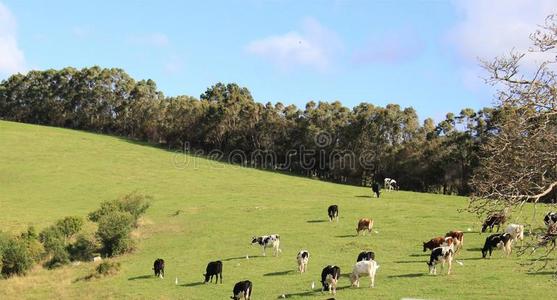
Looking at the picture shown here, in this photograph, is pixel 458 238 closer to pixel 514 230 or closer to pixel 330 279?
pixel 514 230

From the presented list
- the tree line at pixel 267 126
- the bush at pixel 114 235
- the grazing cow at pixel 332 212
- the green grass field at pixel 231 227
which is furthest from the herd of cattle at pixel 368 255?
the tree line at pixel 267 126

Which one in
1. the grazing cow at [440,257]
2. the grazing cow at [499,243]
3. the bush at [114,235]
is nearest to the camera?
the grazing cow at [440,257]

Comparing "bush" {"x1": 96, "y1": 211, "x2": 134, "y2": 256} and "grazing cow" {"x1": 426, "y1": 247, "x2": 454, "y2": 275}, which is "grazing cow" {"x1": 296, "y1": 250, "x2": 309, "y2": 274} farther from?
"bush" {"x1": 96, "y1": 211, "x2": 134, "y2": 256}

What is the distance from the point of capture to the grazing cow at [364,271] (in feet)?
77.7

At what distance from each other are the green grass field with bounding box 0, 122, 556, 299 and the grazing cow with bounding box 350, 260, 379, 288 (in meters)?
0.44

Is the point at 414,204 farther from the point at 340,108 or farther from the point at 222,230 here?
the point at 340,108

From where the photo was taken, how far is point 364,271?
23.9 meters

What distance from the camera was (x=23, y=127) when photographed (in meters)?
101

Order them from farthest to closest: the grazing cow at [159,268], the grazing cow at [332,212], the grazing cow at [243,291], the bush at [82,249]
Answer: the grazing cow at [332,212] < the bush at [82,249] < the grazing cow at [159,268] < the grazing cow at [243,291]

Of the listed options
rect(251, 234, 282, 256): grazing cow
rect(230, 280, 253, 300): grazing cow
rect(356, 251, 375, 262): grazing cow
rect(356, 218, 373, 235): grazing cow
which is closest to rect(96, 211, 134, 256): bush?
rect(251, 234, 282, 256): grazing cow

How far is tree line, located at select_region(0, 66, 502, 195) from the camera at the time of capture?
79.1 metres

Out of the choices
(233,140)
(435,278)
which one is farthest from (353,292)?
(233,140)

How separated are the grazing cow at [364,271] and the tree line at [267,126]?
4716 centimetres

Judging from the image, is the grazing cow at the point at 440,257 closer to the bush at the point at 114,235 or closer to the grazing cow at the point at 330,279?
the grazing cow at the point at 330,279
